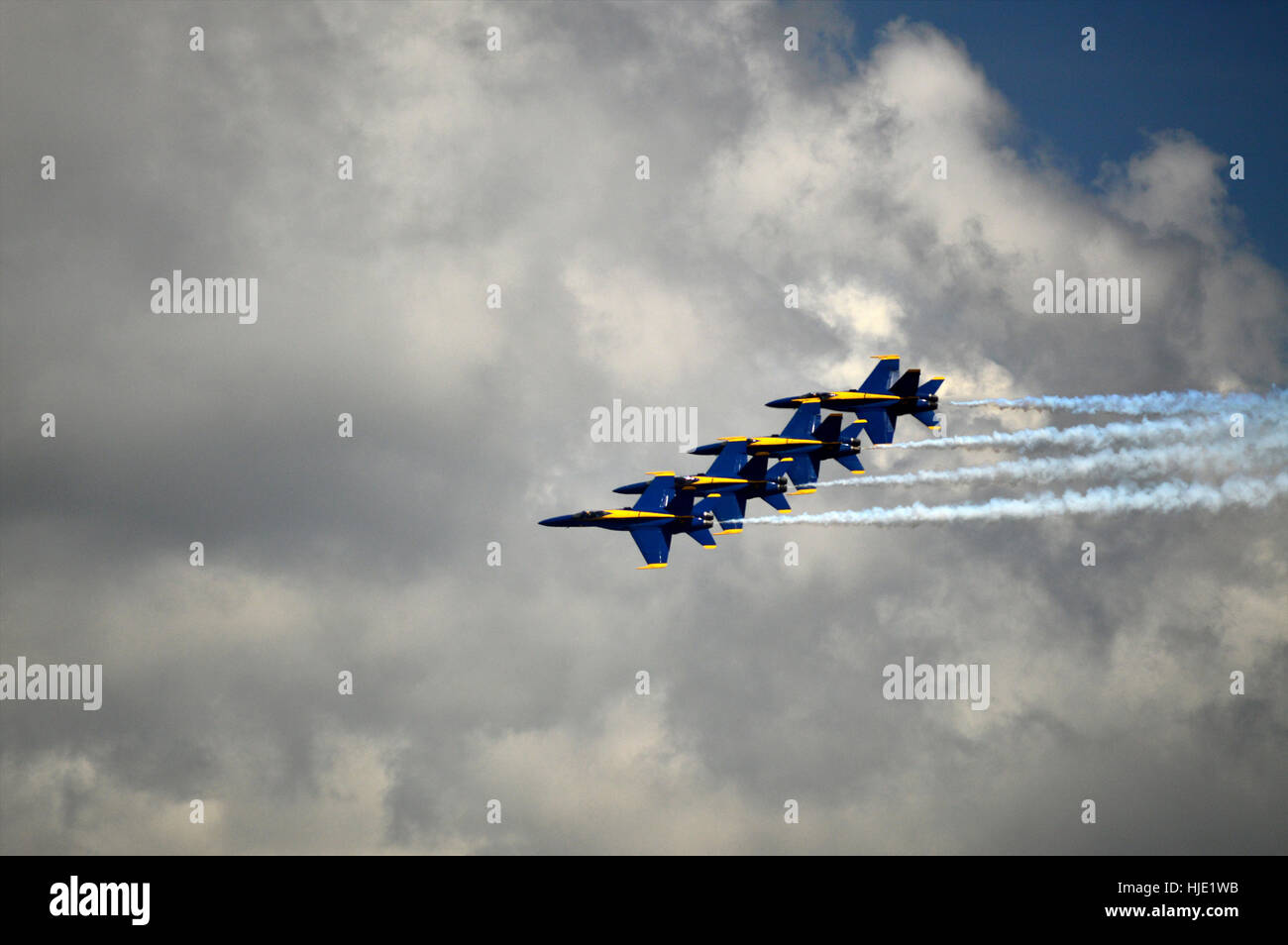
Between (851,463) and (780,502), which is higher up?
(851,463)

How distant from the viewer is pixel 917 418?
434 feet

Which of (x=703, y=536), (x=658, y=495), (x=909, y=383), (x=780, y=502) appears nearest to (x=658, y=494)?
(x=658, y=495)

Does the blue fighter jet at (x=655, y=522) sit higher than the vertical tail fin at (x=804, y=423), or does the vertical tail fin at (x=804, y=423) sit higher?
the vertical tail fin at (x=804, y=423)

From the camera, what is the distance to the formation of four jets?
5182 inches

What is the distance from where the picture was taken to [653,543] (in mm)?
131625

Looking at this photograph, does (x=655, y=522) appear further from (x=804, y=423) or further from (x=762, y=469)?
(x=804, y=423)

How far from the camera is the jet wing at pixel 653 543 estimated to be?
131 meters

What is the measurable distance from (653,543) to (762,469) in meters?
11.4

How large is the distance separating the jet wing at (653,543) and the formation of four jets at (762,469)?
3.2 inches

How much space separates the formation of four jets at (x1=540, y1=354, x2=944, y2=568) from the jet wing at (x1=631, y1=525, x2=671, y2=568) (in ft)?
0.27

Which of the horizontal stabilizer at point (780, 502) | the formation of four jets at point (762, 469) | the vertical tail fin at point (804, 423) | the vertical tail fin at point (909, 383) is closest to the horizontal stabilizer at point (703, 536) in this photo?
the formation of four jets at point (762, 469)

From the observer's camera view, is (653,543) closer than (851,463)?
Yes

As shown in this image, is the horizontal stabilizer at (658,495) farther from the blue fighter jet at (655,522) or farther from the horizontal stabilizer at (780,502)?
the horizontal stabilizer at (780,502)
